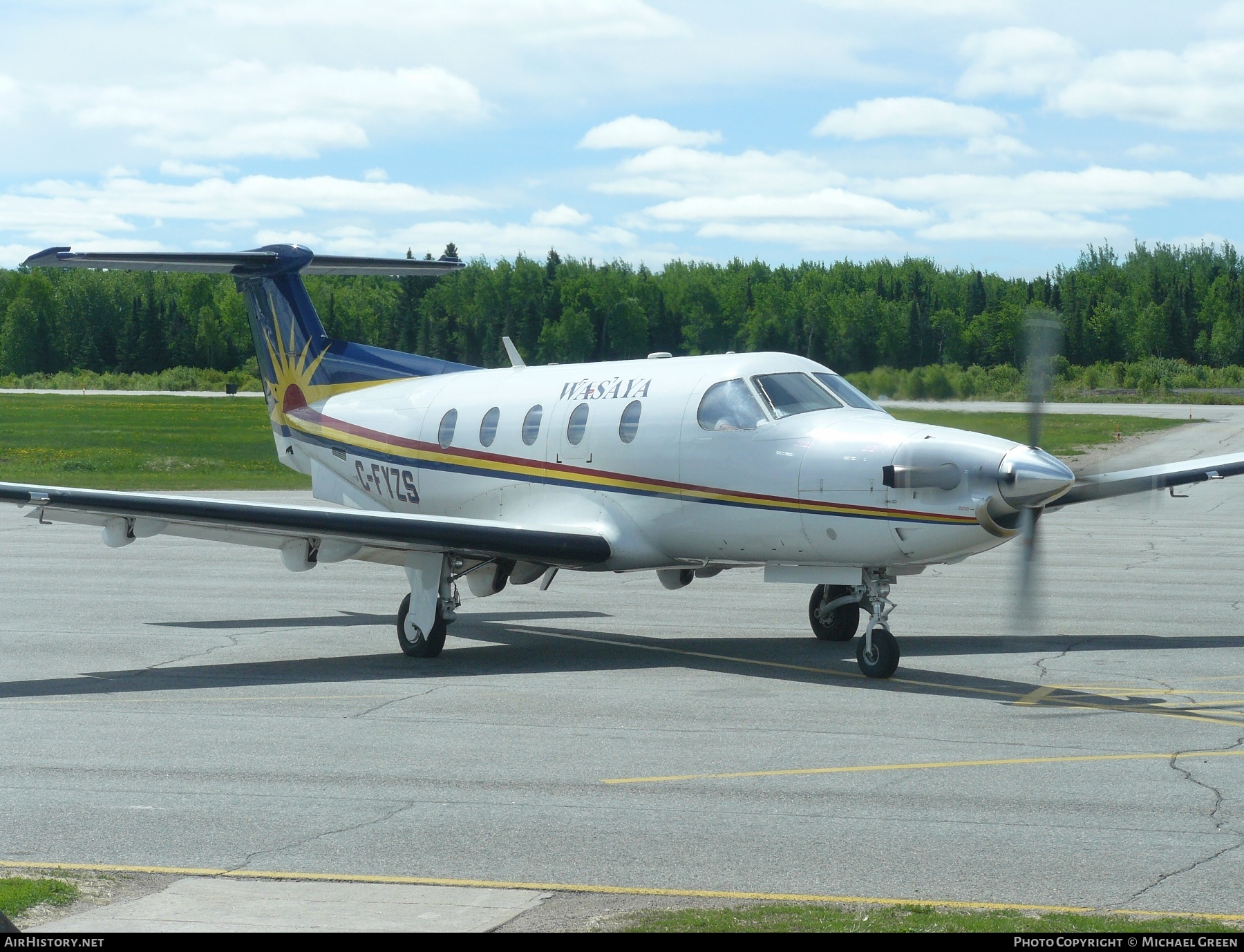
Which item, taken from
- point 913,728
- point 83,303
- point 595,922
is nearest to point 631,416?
point 913,728

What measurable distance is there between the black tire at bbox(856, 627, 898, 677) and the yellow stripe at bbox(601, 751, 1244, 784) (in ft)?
10.0

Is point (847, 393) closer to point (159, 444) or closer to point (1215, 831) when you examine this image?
point (1215, 831)

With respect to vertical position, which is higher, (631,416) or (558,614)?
(631,416)

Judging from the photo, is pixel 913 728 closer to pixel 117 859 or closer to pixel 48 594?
pixel 117 859

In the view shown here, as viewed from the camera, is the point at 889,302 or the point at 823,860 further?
the point at 889,302

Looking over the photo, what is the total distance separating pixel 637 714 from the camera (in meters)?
11.2

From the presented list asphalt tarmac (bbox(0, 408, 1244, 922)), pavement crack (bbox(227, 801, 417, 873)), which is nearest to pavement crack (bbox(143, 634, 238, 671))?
asphalt tarmac (bbox(0, 408, 1244, 922))

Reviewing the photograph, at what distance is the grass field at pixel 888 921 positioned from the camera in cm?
583

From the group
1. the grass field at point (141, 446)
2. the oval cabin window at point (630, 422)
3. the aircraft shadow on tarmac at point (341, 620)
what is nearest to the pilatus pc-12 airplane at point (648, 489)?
the oval cabin window at point (630, 422)

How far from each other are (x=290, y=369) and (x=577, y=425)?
5.99 m

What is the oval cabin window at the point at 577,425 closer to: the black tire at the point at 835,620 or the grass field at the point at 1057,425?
the black tire at the point at 835,620

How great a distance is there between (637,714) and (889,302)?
7220 millimetres

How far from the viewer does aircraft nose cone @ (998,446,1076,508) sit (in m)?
11.4

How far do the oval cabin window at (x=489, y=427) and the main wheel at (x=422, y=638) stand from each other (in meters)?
2.35
